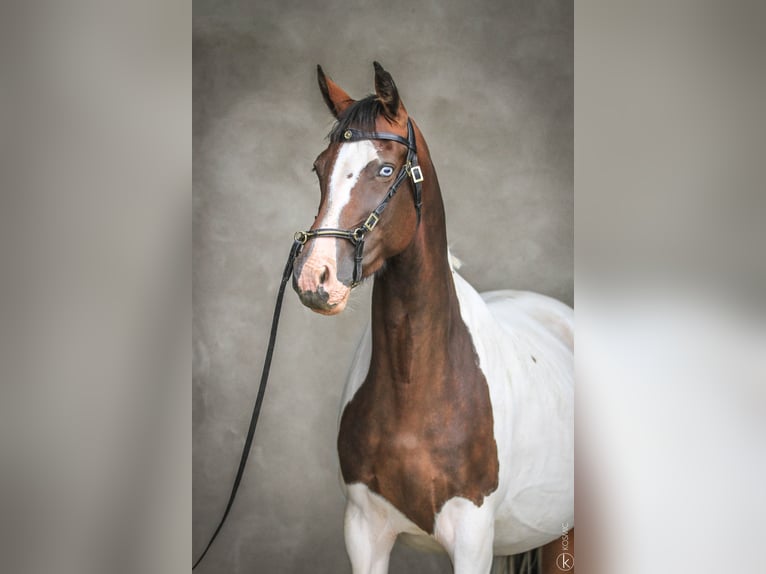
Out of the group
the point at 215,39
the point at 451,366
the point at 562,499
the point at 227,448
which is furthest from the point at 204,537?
the point at 215,39

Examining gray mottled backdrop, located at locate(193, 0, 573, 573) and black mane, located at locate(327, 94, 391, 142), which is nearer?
black mane, located at locate(327, 94, 391, 142)

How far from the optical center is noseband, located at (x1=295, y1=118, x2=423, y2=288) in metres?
1.64

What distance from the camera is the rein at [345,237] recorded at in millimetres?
1645

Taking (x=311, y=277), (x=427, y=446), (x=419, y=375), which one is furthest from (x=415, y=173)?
(x=427, y=446)

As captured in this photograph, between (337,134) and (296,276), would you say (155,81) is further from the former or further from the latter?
(296,276)

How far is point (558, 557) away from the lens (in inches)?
77.8

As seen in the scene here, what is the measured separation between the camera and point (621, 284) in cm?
205

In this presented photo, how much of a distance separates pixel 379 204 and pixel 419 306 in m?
0.25

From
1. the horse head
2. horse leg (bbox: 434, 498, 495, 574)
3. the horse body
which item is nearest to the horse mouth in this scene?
the horse head

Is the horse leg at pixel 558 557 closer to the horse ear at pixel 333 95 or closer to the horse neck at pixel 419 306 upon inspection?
the horse neck at pixel 419 306

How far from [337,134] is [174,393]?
0.75m

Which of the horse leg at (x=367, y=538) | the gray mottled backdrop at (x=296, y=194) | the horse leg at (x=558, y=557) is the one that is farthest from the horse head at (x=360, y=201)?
the horse leg at (x=558, y=557)

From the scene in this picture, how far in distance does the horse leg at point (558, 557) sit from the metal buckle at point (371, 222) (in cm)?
93

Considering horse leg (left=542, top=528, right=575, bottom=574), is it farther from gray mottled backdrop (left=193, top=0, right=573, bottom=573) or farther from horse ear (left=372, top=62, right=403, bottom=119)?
horse ear (left=372, top=62, right=403, bottom=119)
